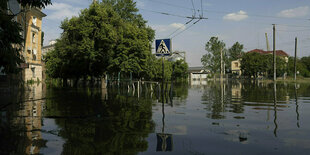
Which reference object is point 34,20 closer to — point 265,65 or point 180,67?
point 180,67

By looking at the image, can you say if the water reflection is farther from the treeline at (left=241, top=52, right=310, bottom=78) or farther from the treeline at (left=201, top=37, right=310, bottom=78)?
the treeline at (left=241, top=52, right=310, bottom=78)

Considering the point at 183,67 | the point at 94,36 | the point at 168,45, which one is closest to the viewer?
the point at 168,45

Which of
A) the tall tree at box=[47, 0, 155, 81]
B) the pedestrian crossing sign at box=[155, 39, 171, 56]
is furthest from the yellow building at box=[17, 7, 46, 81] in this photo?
the pedestrian crossing sign at box=[155, 39, 171, 56]

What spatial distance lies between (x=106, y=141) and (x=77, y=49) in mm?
27686

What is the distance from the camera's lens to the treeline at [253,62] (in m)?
76.4

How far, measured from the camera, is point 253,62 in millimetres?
78000

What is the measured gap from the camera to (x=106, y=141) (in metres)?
5.30

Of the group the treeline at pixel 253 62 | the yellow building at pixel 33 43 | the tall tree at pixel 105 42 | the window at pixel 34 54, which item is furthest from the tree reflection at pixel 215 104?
the treeline at pixel 253 62

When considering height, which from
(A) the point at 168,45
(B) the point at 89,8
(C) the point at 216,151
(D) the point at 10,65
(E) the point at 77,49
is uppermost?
(B) the point at 89,8

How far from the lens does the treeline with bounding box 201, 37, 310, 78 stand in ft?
251

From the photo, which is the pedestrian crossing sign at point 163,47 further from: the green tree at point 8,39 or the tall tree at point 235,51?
the tall tree at point 235,51

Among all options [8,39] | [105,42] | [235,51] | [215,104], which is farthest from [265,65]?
[8,39]

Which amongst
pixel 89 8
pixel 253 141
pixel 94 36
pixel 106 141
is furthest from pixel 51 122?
pixel 89 8

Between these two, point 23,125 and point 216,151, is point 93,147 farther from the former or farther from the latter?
point 23,125
